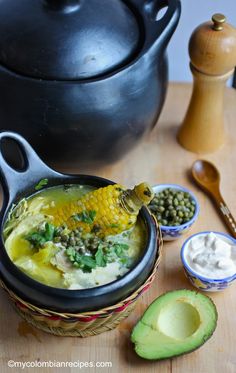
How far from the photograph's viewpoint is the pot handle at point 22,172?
1.02 metres

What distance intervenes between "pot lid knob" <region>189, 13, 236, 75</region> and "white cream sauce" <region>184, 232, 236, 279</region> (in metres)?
0.35

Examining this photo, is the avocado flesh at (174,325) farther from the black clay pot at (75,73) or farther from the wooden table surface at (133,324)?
the black clay pot at (75,73)

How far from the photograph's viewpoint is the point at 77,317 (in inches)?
34.5

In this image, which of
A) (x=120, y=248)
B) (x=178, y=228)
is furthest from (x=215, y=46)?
(x=120, y=248)

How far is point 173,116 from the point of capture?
4.73ft

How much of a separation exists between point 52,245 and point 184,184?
0.42 metres

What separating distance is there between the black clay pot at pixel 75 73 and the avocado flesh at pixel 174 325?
32 cm

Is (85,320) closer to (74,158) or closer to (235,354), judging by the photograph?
(235,354)

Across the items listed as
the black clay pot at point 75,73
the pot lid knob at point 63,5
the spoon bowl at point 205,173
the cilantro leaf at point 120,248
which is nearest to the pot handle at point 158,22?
the black clay pot at point 75,73

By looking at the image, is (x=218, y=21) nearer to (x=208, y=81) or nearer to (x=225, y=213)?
(x=208, y=81)

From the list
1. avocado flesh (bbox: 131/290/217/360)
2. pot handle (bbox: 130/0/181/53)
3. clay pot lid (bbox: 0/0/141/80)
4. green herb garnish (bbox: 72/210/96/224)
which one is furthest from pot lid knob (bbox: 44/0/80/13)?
avocado flesh (bbox: 131/290/217/360)

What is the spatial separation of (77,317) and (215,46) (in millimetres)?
618

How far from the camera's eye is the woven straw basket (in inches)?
34.6

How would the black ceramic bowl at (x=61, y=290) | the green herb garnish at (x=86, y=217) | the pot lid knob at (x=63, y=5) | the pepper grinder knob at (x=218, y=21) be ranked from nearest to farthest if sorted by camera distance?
the black ceramic bowl at (x=61, y=290) → the green herb garnish at (x=86, y=217) → the pot lid knob at (x=63, y=5) → the pepper grinder knob at (x=218, y=21)
